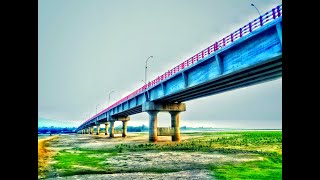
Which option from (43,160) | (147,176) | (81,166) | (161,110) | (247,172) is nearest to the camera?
(147,176)

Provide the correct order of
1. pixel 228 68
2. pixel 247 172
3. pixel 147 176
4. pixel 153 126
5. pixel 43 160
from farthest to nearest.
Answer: pixel 153 126 < pixel 228 68 < pixel 43 160 < pixel 247 172 < pixel 147 176

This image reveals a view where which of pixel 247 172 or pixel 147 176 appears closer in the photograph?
pixel 147 176

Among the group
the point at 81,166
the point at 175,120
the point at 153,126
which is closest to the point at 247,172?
the point at 81,166

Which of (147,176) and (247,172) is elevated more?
(147,176)

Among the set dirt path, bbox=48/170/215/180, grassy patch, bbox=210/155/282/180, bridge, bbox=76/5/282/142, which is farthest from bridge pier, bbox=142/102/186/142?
dirt path, bbox=48/170/215/180

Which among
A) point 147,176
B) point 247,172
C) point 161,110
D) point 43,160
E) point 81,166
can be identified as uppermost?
point 161,110

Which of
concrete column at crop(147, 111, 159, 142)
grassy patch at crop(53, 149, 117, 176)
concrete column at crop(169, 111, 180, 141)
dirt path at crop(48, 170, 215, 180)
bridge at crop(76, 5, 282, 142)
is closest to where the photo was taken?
dirt path at crop(48, 170, 215, 180)

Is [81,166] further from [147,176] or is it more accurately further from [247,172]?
[247,172]

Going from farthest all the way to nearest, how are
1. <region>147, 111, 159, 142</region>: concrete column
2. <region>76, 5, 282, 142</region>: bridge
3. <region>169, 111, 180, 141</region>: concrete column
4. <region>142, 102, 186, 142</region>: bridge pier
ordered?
<region>169, 111, 180, 141</region>: concrete column < <region>142, 102, 186, 142</region>: bridge pier < <region>147, 111, 159, 142</region>: concrete column < <region>76, 5, 282, 142</region>: bridge

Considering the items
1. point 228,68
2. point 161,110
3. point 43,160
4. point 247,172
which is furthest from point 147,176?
point 161,110

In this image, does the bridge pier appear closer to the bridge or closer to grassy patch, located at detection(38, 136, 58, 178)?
the bridge

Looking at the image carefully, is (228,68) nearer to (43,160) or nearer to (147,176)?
(147,176)

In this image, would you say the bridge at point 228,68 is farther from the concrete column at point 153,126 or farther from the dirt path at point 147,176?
the dirt path at point 147,176
